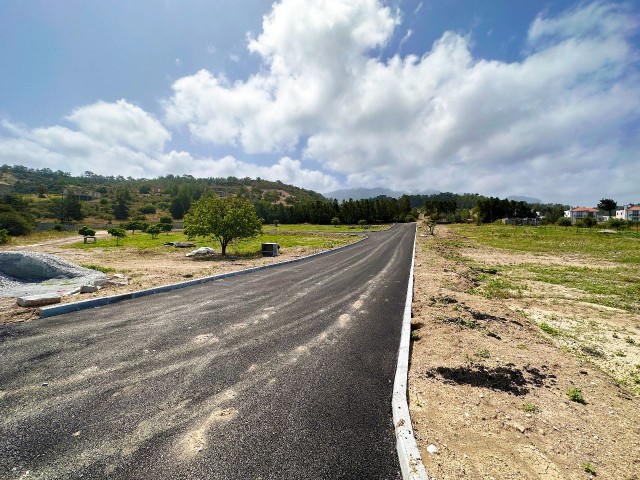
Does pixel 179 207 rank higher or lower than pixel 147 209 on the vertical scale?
higher

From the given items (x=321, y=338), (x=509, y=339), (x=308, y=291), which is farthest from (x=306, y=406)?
(x=308, y=291)

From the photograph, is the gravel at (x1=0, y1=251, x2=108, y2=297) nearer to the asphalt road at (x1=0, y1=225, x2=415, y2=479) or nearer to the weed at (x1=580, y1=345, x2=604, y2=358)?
the asphalt road at (x1=0, y1=225, x2=415, y2=479)

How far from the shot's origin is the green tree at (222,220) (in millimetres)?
24141

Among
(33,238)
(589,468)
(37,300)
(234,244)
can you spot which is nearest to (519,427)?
(589,468)

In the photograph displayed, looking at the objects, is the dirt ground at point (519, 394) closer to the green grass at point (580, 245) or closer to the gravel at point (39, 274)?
the gravel at point (39, 274)

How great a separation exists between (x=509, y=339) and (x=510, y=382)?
2.45 m

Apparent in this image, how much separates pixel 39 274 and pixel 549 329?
1960 centimetres

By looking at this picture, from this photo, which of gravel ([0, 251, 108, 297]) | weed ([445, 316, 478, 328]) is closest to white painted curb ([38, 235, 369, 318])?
gravel ([0, 251, 108, 297])

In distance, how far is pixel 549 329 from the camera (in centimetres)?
817

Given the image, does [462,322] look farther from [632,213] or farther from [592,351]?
[632,213]

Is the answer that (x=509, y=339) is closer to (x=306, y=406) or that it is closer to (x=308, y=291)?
(x=306, y=406)

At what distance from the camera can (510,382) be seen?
5273 millimetres

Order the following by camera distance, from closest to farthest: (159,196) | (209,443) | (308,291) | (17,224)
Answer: (209,443) → (308,291) → (17,224) → (159,196)

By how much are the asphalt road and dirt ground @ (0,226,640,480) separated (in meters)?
0.76
